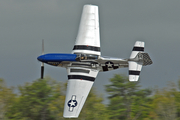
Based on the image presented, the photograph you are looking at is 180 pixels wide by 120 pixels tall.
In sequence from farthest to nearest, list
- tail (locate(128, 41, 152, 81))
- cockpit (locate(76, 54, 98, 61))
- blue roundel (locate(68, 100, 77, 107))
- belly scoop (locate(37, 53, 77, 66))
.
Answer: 1. tail (locate(128, 41, 152, 81))
2. cockpit (locate(76, 54, 98, 61))
3. belly scoop (locate(37, 53, 77, 66))
4. blue roundel (locate(68, 100, 77, 107))

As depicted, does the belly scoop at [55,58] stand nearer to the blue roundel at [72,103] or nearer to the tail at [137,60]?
the blue roundel at [72,103]

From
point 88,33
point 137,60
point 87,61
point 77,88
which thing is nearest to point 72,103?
point 77,88

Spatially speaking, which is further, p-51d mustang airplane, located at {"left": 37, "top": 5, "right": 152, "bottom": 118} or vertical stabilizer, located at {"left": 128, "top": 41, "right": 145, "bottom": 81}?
vertical stabilizer, located at {"left": 128, "top": 41, "right": 145, "bottom": 81}

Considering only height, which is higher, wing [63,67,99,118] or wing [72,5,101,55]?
wing [72,5,101,55]

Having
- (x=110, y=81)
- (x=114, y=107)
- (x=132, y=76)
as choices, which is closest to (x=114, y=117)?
(x=114, y=107)

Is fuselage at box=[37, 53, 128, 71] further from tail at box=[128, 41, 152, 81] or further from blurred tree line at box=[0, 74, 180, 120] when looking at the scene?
blurred tree line at box=[0, 74, 180, 120]

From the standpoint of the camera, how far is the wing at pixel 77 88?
97.4 feet

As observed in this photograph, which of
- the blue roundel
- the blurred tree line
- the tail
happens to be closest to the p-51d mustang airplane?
the tail

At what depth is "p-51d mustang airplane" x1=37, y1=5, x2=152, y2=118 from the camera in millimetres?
31528

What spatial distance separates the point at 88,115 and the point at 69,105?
50.1 ft

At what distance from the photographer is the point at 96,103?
47.4 metres

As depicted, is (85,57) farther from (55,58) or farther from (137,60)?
(137,60)

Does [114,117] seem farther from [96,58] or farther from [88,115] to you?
[96,58]

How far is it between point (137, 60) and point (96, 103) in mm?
15577
